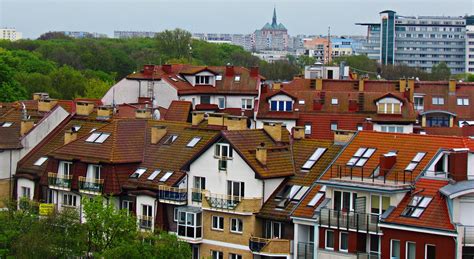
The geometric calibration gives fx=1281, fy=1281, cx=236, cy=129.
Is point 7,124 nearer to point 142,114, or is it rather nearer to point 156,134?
point 142,114

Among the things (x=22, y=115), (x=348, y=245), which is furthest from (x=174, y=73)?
(x=348, y=245)

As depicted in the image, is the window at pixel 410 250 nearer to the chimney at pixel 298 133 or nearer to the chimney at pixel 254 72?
the chimney at pixel 298 133

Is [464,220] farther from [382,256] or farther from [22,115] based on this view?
[22,115]

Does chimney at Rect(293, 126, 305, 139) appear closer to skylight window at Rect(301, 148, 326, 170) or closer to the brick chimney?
skylight window at Rect(301, 148, 326, 170)

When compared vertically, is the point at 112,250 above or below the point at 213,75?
below

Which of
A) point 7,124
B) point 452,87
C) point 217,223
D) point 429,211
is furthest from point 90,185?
point 452,87
